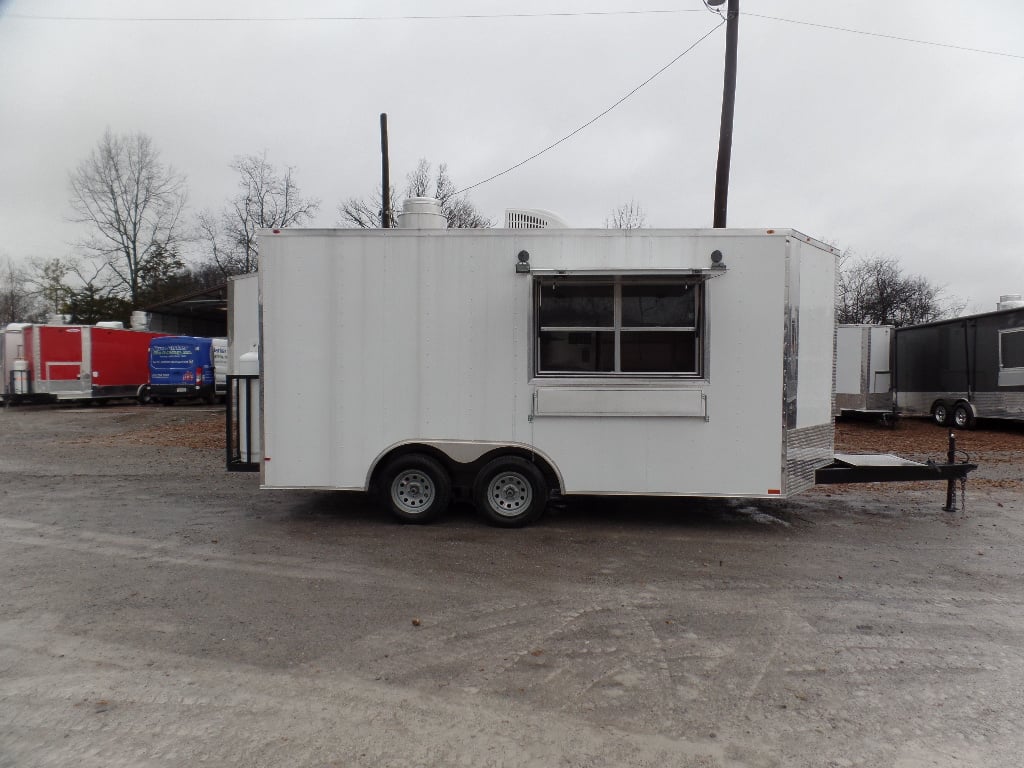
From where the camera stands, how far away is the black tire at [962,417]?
16484mm

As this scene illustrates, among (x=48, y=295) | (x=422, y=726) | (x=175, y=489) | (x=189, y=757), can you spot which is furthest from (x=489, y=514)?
(x=48, y=295)

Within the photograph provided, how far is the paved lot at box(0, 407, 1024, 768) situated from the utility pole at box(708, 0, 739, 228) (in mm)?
5756

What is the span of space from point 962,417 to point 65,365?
27472 mm

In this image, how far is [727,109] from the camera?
11.4 m

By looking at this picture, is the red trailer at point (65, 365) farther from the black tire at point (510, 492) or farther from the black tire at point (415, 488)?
the black tire at point (510, 492)

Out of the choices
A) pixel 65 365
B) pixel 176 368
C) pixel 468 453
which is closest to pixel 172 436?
pixel 176 368

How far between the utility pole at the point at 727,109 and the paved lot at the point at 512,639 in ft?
18.9

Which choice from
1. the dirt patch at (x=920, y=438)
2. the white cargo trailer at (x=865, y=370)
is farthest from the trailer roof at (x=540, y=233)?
the white cargo trailer at (x=865, y=370)

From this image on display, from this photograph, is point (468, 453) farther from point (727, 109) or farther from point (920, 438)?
point (920, 438)

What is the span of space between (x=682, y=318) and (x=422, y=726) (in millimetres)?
4621

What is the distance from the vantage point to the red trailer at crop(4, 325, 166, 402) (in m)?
23.5

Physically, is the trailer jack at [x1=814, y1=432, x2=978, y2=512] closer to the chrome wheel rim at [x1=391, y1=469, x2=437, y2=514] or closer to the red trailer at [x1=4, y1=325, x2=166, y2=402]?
the chrome wheel rim at [x1=391, y1=469, x2=437, y2=514]

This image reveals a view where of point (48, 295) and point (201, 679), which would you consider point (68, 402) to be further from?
point (201, 679)

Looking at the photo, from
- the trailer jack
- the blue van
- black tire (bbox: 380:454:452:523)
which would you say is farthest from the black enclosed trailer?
the blue van
